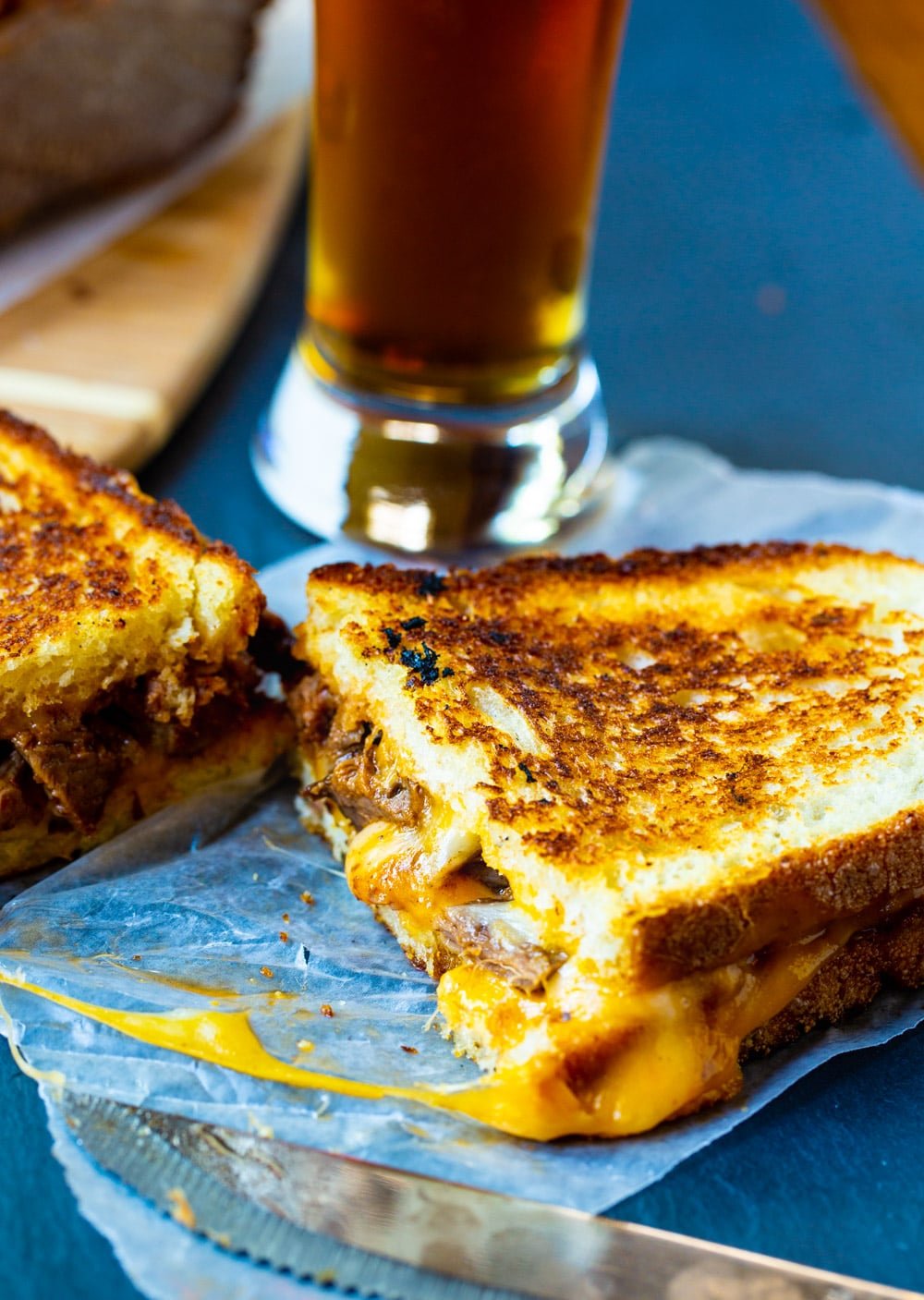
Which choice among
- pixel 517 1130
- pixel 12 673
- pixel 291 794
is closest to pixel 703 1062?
pixel 517 1130

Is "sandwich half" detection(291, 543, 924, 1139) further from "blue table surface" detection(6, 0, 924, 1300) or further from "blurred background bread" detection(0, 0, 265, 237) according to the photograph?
"blurred background bread" detection(0, 0, 265, 237)

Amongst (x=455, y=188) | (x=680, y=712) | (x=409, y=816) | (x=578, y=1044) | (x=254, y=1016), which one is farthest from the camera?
(x=455, y=188)

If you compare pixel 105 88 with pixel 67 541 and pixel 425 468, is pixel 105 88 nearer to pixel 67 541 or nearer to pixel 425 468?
pixel 425 468

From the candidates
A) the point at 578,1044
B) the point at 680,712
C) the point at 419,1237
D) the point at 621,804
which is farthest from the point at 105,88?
the point at 419,1237

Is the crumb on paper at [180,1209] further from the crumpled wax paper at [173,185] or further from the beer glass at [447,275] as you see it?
the crumpled wax paper at [173,185]

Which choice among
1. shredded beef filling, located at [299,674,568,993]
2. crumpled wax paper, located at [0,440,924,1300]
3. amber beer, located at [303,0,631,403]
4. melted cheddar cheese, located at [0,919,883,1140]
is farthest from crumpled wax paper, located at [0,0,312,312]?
melted cheddar cheese, located at [0,919,883,1140]

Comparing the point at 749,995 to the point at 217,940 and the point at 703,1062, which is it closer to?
Result: the point at 703,1062
